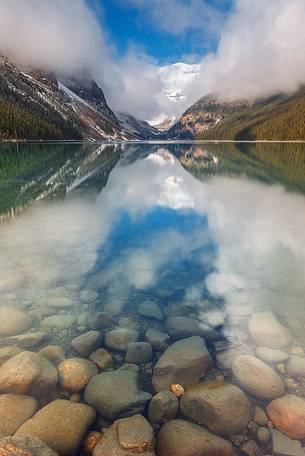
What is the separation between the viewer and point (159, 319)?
10.3m

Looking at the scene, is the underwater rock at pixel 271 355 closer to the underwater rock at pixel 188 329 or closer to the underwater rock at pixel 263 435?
the underwater rock at pixel 188 329

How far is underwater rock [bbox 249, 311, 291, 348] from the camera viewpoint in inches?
359

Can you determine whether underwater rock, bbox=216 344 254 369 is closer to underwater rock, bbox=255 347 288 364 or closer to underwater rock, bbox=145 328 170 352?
underwater rock, bbox=255 347 288 364

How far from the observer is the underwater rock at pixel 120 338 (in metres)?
8.94

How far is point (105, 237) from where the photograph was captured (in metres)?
18.6

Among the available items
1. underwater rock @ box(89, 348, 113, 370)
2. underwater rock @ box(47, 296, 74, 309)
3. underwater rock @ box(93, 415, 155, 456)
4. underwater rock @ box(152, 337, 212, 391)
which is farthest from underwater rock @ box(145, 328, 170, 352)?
underwater rock @ box(47, 296, 74, 309)

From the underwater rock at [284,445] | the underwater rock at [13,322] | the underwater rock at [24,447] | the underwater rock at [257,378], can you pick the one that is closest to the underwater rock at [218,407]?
the underwater rock at [257,378]

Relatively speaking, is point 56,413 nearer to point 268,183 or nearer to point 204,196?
point 204,196

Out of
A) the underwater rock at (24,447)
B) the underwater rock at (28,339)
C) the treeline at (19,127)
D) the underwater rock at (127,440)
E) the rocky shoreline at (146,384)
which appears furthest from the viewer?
the treeline at (19,127)

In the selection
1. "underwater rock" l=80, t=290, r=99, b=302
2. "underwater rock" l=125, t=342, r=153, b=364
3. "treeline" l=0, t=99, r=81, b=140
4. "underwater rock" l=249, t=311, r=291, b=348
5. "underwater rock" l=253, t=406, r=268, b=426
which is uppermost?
"treeline" l=0, t=99, r=81, b=140

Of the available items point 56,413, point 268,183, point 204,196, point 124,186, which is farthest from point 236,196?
point 56,413

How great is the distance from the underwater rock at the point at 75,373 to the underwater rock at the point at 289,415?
3.92 m

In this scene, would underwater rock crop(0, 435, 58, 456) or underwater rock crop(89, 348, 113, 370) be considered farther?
underwater rock crop(89, 348, 113, 370)

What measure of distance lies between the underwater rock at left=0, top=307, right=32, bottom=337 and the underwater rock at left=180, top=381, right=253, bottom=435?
16.6 feet
